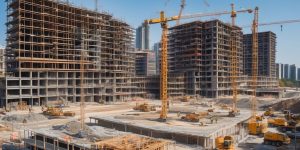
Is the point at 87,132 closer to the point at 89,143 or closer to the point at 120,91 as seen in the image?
the point at 89,143

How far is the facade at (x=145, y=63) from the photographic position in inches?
7116

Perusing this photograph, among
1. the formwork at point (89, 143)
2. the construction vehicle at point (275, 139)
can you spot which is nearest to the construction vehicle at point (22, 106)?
the formwork at point (89, 143)

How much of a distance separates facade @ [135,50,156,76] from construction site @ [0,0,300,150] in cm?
5505

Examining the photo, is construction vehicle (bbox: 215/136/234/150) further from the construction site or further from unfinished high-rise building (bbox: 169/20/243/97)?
unfinished high-rise building (bbox: 169/20/243/97)

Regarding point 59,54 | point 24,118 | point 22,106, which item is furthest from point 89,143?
point 59,54

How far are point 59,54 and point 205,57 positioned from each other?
6035 cm

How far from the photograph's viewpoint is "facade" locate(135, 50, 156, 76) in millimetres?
180750

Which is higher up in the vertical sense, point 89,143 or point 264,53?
point 264,53

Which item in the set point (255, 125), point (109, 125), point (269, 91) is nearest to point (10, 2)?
point (109, 125)

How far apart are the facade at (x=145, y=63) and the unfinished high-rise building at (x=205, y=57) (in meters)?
60.7

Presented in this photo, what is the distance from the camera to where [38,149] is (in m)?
33.6

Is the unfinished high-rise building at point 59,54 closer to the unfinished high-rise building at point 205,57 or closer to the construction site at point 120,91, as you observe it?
the construction site at point 120,91

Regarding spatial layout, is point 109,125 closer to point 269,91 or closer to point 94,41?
point 94,41

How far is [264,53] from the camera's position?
172500 millimetres
